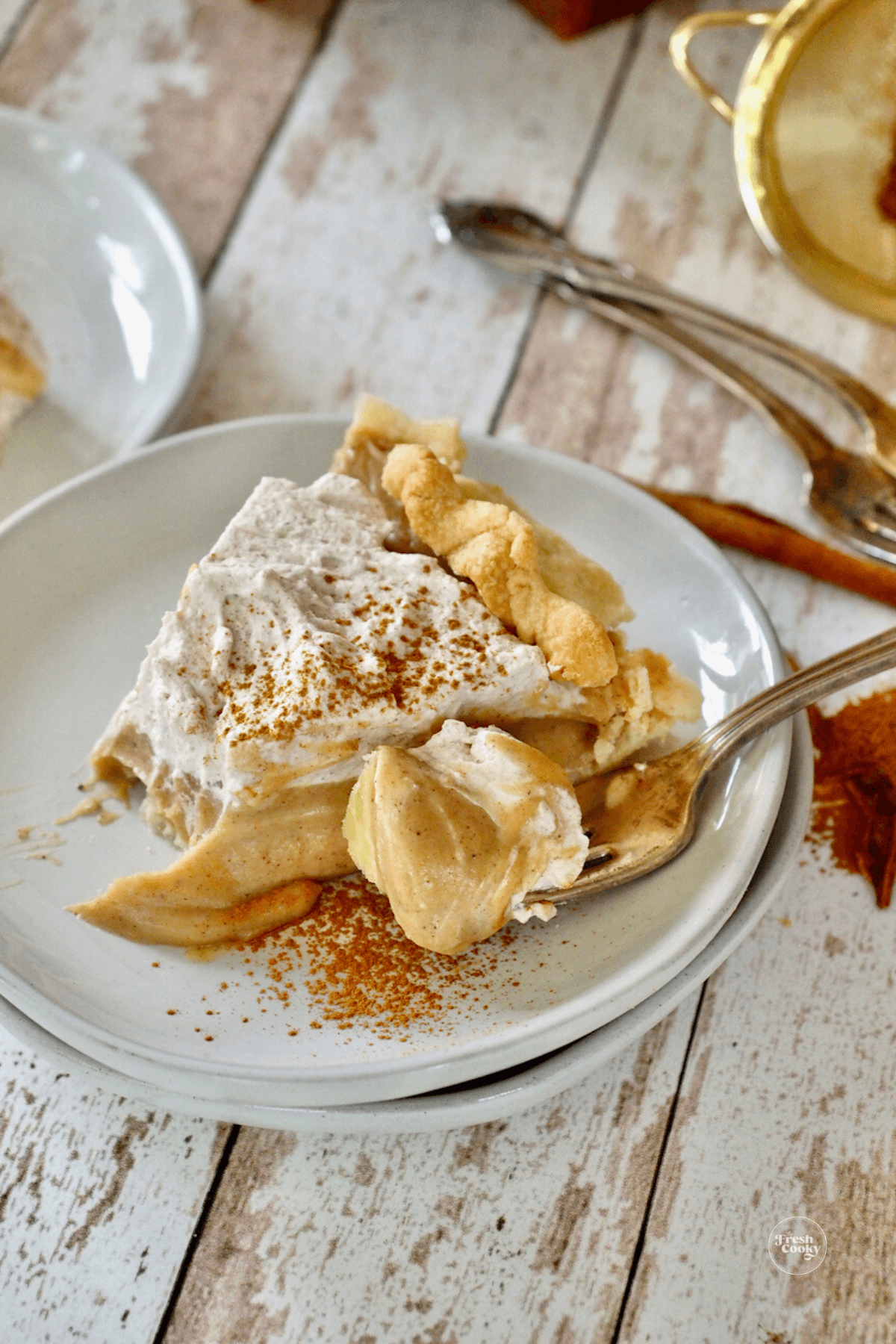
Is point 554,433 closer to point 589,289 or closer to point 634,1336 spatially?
point 589,289

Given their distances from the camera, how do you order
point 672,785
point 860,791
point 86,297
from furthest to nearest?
point 86,297, point 860,791, point 672,785

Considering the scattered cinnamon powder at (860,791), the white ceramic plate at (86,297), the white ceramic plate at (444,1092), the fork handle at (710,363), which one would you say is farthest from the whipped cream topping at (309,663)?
the fork handle at (710,363)

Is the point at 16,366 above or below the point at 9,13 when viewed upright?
below

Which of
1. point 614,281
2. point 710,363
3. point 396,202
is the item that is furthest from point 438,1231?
point 396,202

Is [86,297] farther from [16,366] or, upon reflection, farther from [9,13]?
[9,13]

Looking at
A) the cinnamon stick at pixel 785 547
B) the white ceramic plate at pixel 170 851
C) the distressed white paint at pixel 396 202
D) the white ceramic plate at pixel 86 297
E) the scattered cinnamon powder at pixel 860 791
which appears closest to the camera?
the white ceramic plate at pixel 170 851

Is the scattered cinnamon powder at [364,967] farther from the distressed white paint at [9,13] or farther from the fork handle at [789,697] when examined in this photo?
the distressed white paint at [9,13]
